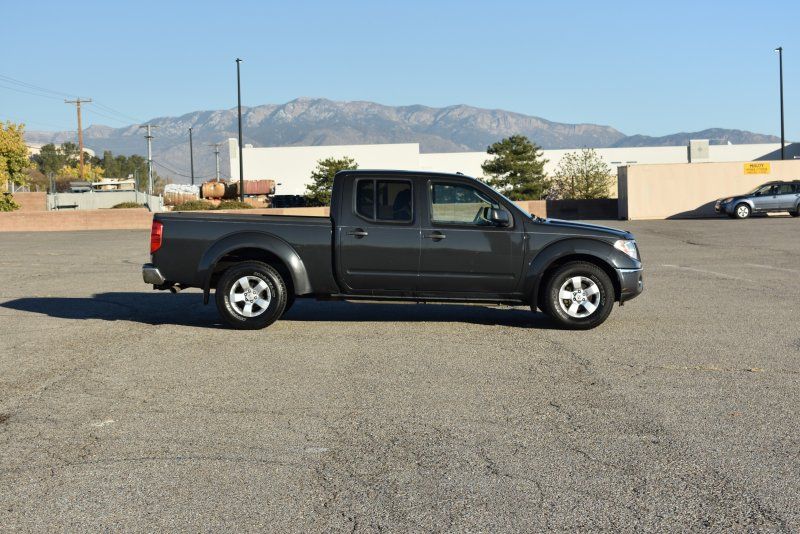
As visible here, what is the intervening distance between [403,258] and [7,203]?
140 feet

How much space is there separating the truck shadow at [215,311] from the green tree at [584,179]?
5525 centimetres

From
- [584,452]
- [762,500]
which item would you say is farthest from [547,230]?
[762,500]

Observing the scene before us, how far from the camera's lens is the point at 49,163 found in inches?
5709

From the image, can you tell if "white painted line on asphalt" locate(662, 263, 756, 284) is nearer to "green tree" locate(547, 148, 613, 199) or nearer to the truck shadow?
the truck shadow

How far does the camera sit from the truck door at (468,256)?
10984mm

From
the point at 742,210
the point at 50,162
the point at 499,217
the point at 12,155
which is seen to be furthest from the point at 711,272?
the point at 50,162

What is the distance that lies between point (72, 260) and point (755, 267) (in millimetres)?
14958

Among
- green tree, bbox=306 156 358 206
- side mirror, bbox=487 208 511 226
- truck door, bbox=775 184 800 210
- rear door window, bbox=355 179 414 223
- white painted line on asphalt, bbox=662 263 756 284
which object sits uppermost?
green tree, bbox=306 156 358 206

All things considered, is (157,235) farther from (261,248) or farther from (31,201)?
(31,201)

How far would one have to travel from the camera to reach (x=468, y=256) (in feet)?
36.1

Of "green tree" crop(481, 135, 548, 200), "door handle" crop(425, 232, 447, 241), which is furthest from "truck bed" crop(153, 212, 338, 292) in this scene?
"green tree" crop(481, 135, 548, 200)

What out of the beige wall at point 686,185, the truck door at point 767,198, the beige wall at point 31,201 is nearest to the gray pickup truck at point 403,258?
the truck door at point 767,198

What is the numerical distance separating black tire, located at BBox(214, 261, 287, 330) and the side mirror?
2507mm

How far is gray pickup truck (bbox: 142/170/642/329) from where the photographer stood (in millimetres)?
10969
